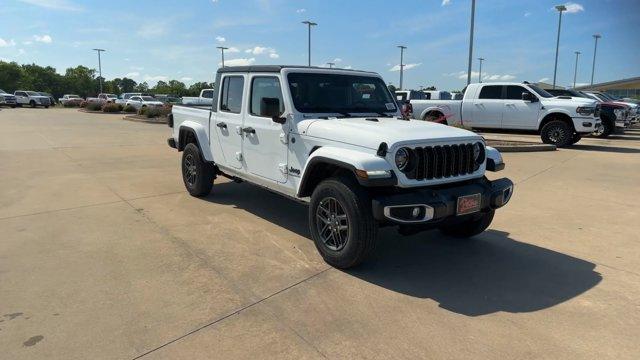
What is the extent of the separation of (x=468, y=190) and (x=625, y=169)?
311 inches

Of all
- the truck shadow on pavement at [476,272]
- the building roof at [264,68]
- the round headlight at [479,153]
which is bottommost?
the truck shadow on pavement at [476,272]

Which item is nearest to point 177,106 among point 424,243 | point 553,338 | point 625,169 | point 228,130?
point 228,130

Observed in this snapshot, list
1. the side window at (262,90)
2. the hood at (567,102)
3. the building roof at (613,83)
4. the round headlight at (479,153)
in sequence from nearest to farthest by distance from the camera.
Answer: the round headlight at (479,153) < the side window at (262,90) < the hood at (567,102) < the building roof at (613,83)

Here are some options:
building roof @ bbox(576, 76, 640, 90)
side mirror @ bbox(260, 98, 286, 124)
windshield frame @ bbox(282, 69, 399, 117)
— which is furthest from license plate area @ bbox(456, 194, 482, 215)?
building roof @ bbox(576, 76, 640, 90)

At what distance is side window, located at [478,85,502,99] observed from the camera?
14.4m

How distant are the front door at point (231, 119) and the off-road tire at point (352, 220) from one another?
188 cm

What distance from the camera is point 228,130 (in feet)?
19.4

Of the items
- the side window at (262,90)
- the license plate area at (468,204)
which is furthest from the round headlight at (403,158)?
the side window at (262,90)

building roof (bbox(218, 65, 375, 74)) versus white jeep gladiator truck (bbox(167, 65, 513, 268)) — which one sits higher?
building roof (bbox(218, 65, 375, 74))

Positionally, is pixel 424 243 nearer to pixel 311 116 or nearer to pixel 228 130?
pixel 311 116

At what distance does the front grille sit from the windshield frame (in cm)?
128

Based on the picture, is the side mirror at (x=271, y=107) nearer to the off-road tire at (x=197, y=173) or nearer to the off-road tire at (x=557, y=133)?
the off-road tire at (x=197, y=173)

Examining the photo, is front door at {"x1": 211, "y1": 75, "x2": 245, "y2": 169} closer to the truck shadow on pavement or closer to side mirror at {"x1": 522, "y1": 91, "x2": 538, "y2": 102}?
the truck shadow on pavement

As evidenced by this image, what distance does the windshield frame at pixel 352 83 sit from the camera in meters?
4.88
